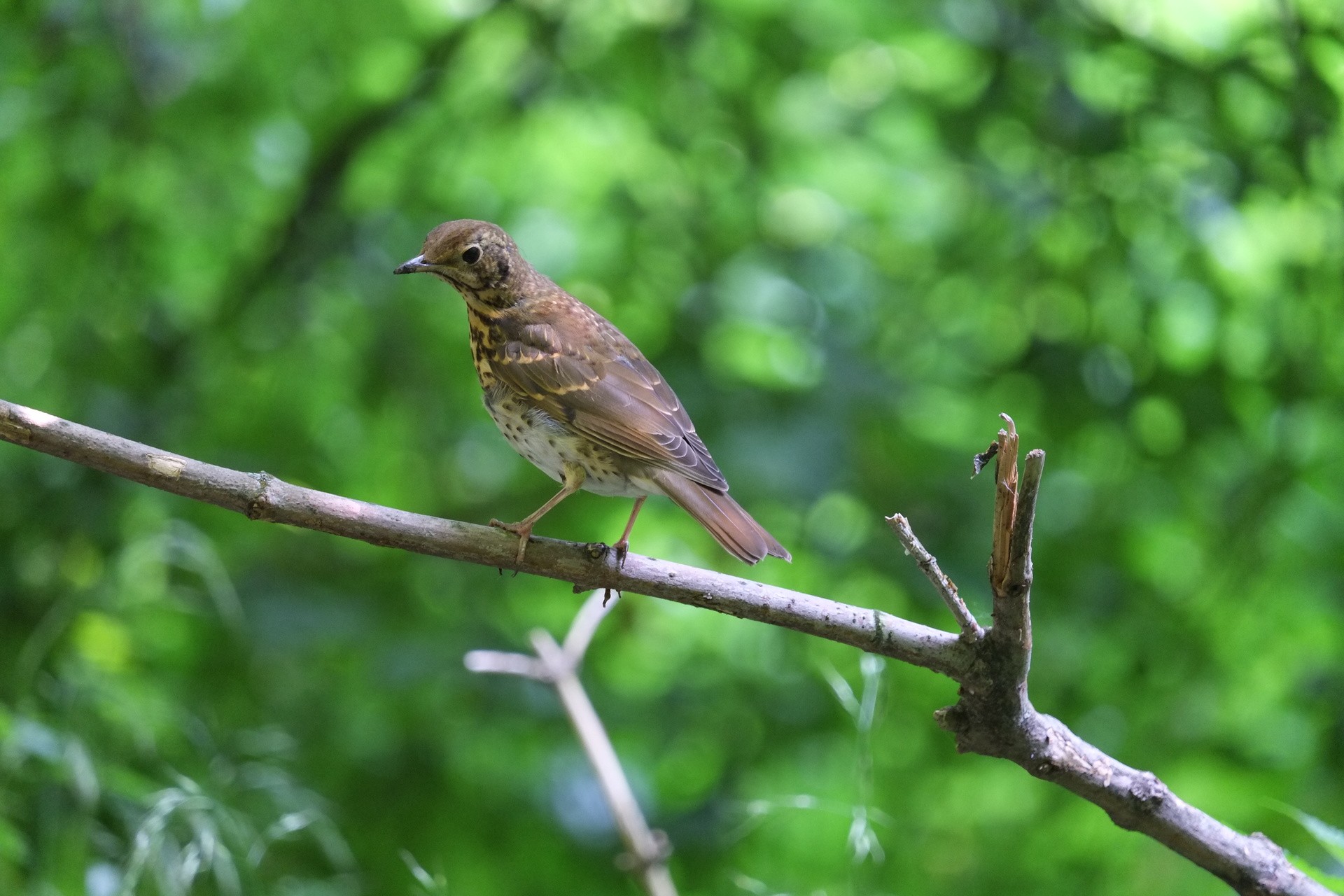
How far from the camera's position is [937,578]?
6.29ft

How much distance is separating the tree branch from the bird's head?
1.15 metres

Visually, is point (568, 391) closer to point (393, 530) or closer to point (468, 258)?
point (468, 258)

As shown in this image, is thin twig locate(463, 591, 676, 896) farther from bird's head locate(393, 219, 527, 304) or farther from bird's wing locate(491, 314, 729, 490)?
bird's head locate(393, 219, 527, 304)

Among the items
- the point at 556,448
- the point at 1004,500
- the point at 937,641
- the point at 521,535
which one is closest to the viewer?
the point at 1004,500

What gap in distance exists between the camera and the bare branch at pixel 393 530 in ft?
6.36

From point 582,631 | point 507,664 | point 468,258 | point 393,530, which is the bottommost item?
point 507,664

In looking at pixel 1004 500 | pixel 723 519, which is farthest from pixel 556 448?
pixel 1004 500

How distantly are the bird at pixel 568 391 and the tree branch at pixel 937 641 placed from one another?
1.82 feet

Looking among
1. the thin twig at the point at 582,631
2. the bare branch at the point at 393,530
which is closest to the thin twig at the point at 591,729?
the thin twig at the point at 582,631

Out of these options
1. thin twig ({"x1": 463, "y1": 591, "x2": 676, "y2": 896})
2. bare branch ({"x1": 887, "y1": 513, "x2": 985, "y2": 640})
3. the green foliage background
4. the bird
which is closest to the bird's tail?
the bird

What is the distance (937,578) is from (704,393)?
1955 millimetres

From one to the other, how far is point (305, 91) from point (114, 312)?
3.57ft

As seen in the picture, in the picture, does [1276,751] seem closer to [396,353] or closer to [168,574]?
[396,353]

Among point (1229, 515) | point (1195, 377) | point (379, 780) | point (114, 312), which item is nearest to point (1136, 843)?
point (1229, 515)
